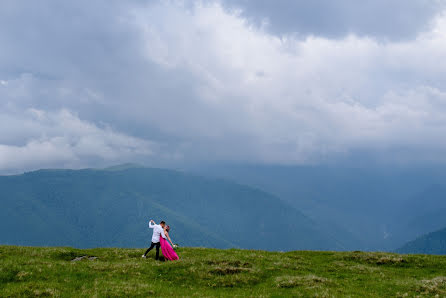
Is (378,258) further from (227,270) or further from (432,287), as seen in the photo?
(227,270)

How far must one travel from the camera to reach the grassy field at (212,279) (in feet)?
62.4

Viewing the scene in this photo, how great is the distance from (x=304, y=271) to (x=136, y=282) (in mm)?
13448

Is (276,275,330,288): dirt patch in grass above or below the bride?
below

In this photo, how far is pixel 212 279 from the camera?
22.8 m

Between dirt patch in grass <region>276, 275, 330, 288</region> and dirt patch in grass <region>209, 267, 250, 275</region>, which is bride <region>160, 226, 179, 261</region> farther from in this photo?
dirt patch in grass <region>276, 275, 330, 288</region>

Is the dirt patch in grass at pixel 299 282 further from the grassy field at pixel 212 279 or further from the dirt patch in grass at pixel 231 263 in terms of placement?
the dirt patch in grass at pixel 231 263

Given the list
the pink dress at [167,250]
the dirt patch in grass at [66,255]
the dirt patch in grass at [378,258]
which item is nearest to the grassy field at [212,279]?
the dirt patch in grass at [66,255]

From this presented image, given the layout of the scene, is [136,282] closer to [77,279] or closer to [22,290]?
[77,279]

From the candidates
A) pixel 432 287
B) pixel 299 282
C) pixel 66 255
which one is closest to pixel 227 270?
pixel 299 282

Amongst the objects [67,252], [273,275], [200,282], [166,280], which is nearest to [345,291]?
[273,275]

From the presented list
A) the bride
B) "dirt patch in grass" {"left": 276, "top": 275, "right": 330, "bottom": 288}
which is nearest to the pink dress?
the bride

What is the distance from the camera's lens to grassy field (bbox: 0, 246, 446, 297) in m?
19.0

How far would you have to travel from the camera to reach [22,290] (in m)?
17.8

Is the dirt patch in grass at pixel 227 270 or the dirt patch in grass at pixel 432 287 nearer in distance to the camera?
the dirt patch in grass at pixel 432 287
